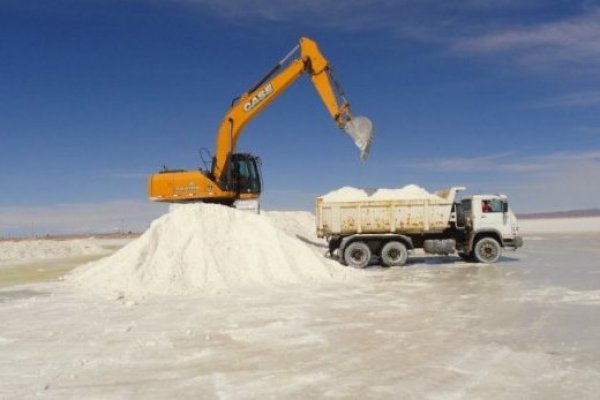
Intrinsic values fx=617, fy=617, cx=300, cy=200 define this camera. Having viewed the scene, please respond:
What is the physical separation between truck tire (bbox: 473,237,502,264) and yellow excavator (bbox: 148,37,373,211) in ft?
22.3

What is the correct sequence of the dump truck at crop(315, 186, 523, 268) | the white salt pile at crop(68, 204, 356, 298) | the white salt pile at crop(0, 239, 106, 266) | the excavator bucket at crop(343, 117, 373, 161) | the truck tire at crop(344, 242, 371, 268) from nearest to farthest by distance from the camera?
the white salt pile at crop(68, 204, 356, 298)
the excavator bucket at crop(343, 117, 373, 161)
the truck tire at crop(344, 242, 371, 268)
the dump truck at crop(315, 186, 523, 268)
the white salt pile at crop(0, 239, 106, 266)

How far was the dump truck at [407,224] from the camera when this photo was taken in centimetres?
2475

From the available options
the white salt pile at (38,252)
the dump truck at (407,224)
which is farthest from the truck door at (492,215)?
the white salt pile at (38,252)

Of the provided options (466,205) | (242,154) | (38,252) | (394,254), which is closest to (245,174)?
(242,154)

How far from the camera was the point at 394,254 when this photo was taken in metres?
24.8

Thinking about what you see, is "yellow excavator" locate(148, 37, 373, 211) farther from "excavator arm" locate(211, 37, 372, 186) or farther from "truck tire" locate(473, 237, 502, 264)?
"truck tire" locate(473, 237, 502, 264)

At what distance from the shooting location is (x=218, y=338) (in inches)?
415

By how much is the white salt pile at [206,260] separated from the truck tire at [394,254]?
4.45 metres

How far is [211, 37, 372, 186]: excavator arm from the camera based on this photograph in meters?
25.8

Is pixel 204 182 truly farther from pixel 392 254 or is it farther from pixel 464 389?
pixel 464 389

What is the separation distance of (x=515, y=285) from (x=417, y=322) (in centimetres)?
678

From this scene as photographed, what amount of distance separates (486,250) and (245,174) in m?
10.4

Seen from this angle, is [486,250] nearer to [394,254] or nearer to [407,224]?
[407,224]

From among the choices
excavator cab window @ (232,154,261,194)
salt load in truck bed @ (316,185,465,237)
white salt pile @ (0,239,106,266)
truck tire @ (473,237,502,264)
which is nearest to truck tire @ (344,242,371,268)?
salt load in truck bed @ (316,185,465,237)
